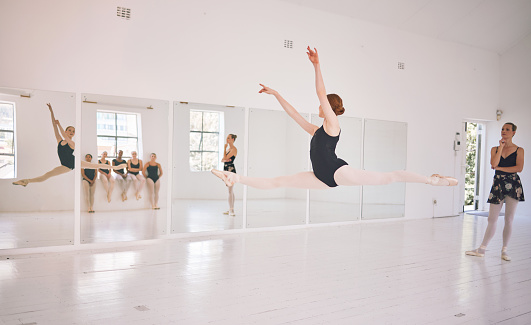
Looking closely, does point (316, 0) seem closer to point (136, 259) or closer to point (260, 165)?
point (260, 165)

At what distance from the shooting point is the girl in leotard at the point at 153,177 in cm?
591

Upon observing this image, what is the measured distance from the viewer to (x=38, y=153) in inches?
203

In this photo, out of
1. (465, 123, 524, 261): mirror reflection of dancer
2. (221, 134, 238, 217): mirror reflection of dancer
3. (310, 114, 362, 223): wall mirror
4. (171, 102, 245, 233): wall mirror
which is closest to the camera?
(465, 123, 524, 261): mirror reflection of dancer

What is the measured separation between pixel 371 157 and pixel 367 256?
3080mm

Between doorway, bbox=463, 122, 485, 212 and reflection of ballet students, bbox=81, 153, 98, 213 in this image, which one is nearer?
reflection of ballet students, bbox=81, 153, 98, 213

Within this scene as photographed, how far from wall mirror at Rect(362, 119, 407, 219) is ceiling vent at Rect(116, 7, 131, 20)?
4.41 m

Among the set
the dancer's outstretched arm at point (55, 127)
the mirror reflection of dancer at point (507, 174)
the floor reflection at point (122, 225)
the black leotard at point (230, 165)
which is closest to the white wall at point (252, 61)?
the dancer's outstretched arm at point (55, 127)

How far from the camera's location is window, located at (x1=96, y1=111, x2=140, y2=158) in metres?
5.52

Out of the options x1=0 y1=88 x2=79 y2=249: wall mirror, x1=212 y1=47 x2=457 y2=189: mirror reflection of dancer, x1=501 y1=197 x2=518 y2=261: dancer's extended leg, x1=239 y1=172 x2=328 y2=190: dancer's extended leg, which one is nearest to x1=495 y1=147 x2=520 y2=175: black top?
x1=501 y1=197 x2=518 y2=261: dancer's extended leg

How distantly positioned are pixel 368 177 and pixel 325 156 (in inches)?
14.1

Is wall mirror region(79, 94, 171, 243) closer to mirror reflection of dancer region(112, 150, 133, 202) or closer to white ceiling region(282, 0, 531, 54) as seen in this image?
mirror reflection of dancer region(112, 150, 133, 202)

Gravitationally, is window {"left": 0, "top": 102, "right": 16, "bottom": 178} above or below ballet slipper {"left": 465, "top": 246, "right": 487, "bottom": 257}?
above

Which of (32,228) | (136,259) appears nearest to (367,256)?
(136,259)

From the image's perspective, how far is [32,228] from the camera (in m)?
5.15
